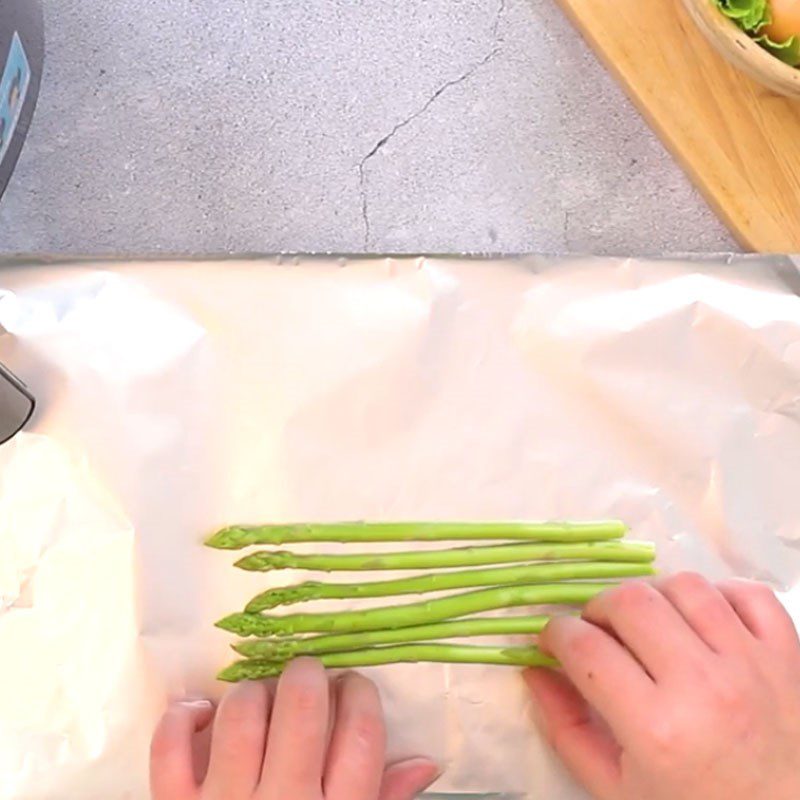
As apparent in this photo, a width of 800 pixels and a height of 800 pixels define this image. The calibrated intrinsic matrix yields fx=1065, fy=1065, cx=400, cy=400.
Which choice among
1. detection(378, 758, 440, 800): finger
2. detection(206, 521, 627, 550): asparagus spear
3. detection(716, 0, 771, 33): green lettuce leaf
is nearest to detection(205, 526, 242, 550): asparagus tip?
detection(206, 521, 627, 550): asparagus spear

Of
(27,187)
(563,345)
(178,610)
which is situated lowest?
(178,610)

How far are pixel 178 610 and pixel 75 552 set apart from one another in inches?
2.4

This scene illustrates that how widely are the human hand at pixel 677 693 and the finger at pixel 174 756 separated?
174 mm

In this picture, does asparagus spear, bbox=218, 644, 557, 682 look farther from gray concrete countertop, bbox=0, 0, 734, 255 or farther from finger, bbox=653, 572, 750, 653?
gray concrete countertop, bbox=0, 0, 734, 255

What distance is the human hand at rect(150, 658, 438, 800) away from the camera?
506 millimetres

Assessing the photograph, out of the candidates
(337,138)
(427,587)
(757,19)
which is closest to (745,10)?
(757,19)

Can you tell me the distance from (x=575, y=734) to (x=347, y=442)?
0.19 meters

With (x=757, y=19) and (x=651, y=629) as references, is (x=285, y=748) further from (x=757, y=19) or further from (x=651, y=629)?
(x=757, y=19)

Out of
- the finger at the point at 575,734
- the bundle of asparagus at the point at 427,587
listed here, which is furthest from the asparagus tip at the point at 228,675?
the finger at the point at 575,734

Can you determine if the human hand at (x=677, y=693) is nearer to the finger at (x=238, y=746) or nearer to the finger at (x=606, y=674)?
the finger at (x=606, y=674)

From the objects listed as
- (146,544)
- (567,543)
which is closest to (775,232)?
(567,543)

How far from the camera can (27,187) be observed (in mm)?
600

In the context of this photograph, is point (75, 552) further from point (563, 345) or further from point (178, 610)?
point (563, 345)

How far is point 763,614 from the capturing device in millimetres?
538
